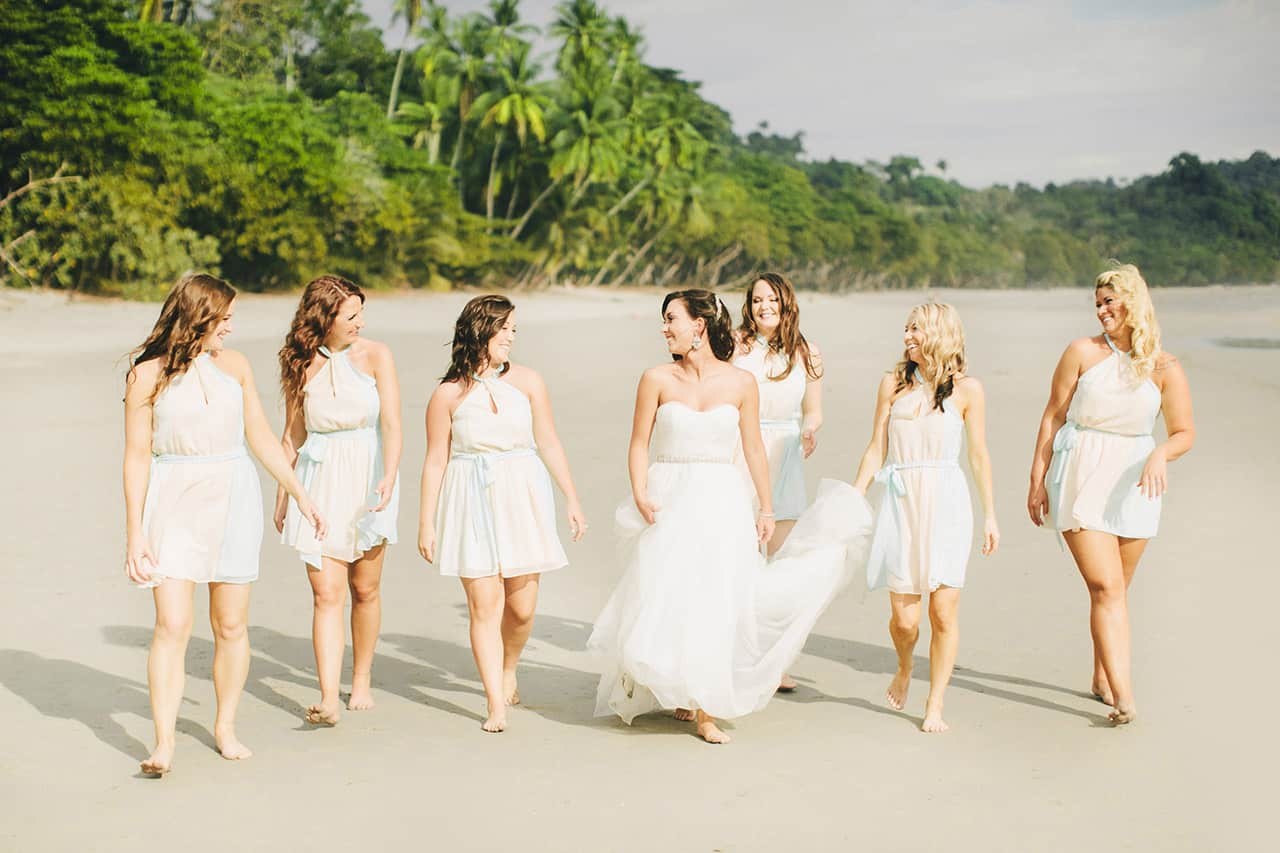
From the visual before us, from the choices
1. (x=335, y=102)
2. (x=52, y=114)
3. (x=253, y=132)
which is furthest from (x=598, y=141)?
(x=52, y=114)

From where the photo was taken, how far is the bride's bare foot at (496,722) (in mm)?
5504

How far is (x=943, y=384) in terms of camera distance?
555 cm

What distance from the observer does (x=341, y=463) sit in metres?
5.65

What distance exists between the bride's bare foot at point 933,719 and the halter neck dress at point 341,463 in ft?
7.57

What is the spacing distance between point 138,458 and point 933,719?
324cm

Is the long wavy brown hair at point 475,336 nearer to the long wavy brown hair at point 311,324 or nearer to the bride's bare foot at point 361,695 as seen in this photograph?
the long wavy brown hair at point 311,324

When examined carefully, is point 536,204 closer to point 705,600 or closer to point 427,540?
point 427,540

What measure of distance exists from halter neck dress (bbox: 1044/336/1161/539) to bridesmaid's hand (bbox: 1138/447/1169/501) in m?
0.06

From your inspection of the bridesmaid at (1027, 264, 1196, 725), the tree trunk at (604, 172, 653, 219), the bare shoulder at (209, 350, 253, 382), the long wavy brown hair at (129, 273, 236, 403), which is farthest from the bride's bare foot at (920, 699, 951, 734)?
the tree trunk at (604, 172, 653, 219)

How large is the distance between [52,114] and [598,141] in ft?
104

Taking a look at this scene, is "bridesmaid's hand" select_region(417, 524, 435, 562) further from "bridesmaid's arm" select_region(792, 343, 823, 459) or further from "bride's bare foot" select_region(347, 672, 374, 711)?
"bridesmaid's arm" select_region(792, 343, 823, 459)

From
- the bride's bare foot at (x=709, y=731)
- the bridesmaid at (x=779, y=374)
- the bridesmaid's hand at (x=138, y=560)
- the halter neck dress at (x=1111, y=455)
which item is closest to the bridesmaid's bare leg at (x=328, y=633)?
the bridesmaid's hand at (x=138, y=560)

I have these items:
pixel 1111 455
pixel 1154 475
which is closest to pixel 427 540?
pixel 1111 455

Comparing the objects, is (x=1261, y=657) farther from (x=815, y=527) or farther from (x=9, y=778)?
(x=9, y=778)
